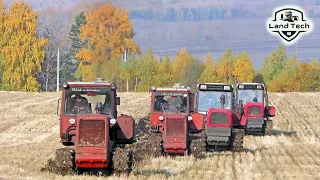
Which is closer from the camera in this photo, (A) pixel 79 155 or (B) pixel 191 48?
(A) pixel 79 155

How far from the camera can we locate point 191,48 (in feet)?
318

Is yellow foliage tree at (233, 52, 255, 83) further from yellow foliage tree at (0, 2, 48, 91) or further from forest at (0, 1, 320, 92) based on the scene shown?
yellow foliage tree at (0, 2, 48, 91)

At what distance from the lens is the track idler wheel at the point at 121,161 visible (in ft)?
52.5

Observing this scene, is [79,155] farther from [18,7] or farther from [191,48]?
→ [191,48]

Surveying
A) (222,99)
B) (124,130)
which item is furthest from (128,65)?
(124,130)

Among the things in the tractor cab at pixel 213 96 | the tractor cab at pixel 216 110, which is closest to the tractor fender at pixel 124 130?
the tractor cab at pixel 216 110

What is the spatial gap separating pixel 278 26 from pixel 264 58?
5465 cm

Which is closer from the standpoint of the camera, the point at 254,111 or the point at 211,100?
the point at 211,100

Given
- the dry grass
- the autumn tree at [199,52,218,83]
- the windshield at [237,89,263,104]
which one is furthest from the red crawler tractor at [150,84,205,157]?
the autumn tree at [199,52,218,83]

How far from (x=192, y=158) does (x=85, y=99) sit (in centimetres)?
427

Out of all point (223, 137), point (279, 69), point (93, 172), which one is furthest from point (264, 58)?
point (93, 172)

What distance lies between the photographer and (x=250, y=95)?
3325cm

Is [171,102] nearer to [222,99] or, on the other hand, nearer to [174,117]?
[174,117]

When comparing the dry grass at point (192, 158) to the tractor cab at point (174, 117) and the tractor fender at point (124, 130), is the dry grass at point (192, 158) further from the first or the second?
the tractor fender at point (124, 130)
